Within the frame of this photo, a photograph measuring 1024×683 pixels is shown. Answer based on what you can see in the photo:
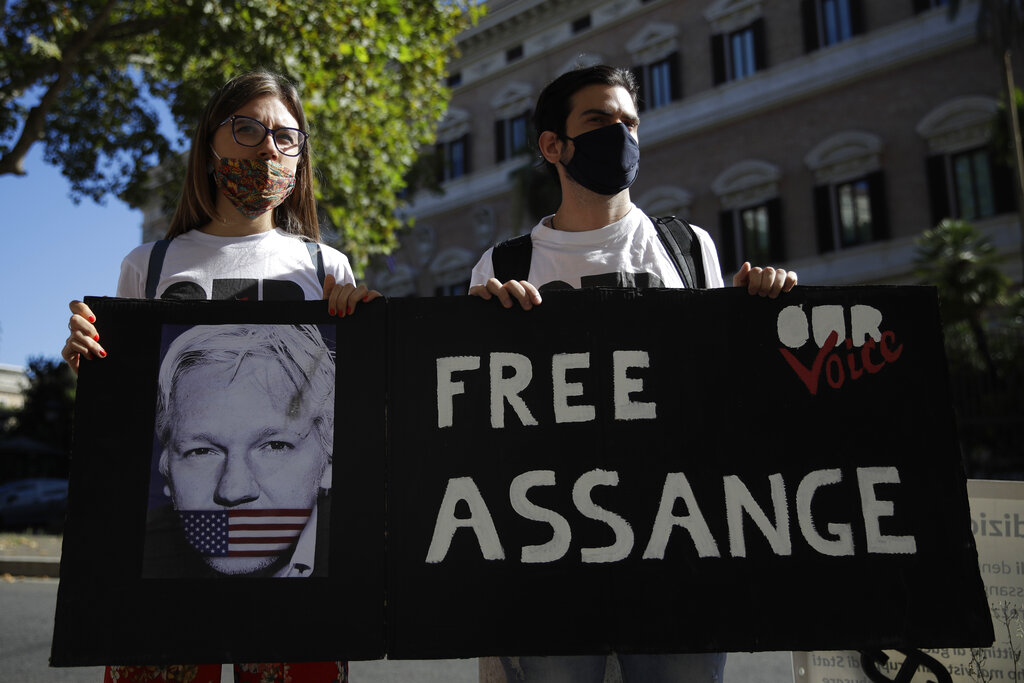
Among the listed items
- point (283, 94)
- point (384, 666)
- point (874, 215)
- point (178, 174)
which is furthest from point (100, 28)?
point (874, 215)

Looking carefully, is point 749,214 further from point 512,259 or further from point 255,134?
point 255,134

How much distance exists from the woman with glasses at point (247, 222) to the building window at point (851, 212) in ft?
62.2

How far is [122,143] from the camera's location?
14383mm

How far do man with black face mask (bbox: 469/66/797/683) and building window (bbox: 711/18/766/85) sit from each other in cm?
2079

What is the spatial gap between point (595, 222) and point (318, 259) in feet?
2.53

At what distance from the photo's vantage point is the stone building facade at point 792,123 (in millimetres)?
18703

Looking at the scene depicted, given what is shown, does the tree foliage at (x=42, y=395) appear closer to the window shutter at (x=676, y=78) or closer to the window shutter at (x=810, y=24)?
the window shutter at (x=676, y=78)

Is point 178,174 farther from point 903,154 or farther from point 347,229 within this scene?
point 903,154

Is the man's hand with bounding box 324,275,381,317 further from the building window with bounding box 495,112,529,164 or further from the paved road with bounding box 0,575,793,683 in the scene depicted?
the building window with bounding box 495,112,529,164

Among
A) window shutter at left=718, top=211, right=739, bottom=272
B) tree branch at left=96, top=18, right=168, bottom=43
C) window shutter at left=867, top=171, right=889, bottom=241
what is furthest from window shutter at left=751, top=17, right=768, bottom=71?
tree branch at left=96, top=18, right=168, bottom=43

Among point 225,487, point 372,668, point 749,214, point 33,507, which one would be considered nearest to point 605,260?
point 225,487

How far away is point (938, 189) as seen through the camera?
18656 millimetres

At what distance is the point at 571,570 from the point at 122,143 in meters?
14.4

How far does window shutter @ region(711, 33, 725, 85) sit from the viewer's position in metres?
22.3
